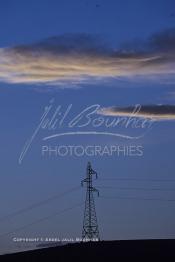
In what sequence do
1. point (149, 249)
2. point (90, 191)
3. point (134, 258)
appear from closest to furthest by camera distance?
1. point (134, 258)
2. point (149, 249)
3. point (90, 191)

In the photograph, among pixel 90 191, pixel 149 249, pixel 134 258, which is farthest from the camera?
pixel 90 191

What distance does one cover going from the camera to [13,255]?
51.2m

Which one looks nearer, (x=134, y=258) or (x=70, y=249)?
(x=134, y=258)

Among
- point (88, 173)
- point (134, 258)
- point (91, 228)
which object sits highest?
point (88, 173)

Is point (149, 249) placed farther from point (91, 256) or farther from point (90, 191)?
point (90, 191)

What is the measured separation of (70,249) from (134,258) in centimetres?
672

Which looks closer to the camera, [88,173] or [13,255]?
Result: [13,255]

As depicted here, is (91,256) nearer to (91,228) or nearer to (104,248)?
(104,248)

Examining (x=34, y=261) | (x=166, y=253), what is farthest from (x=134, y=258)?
(x=34, y=261)

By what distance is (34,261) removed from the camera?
154 feet

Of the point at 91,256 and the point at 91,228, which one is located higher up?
the point at 91,228

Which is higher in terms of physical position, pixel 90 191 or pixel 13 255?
pixel 90 191

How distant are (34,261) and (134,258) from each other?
6696 mm

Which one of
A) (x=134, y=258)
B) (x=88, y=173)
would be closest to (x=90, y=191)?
(x=88, y=173)
